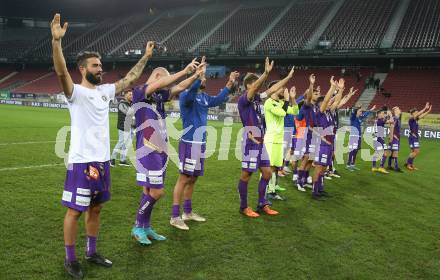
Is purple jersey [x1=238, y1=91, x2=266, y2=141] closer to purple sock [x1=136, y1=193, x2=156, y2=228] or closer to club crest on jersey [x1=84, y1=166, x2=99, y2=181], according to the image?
purple sock [x1=136, y1=193, x2=156, y2=228]

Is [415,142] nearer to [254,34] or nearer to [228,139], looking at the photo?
[228,139]

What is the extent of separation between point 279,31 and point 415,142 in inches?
1324

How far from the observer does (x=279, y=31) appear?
148 ft

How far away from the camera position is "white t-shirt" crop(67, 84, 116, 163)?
13.8 ft

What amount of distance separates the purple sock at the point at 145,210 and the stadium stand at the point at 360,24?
114 feet

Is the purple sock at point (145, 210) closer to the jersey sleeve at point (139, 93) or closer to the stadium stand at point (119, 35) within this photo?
the jersey sleeve at point (139, 93)

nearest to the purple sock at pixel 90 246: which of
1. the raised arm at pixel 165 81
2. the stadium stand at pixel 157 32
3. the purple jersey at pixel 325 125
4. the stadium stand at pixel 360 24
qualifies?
the raised arm at pixel 165 81

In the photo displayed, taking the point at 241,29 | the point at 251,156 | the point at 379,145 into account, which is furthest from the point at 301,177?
the point at 241,29

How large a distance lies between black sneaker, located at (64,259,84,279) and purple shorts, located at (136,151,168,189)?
4.38 ft

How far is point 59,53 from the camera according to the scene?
12.4 feet

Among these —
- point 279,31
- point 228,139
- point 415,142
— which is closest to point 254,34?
point 279,31

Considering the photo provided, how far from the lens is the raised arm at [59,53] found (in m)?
3.68

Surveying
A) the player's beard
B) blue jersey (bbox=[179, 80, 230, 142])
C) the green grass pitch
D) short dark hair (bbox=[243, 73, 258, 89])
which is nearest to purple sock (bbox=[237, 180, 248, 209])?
the green grass pitch

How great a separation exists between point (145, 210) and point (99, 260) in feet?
3.31
